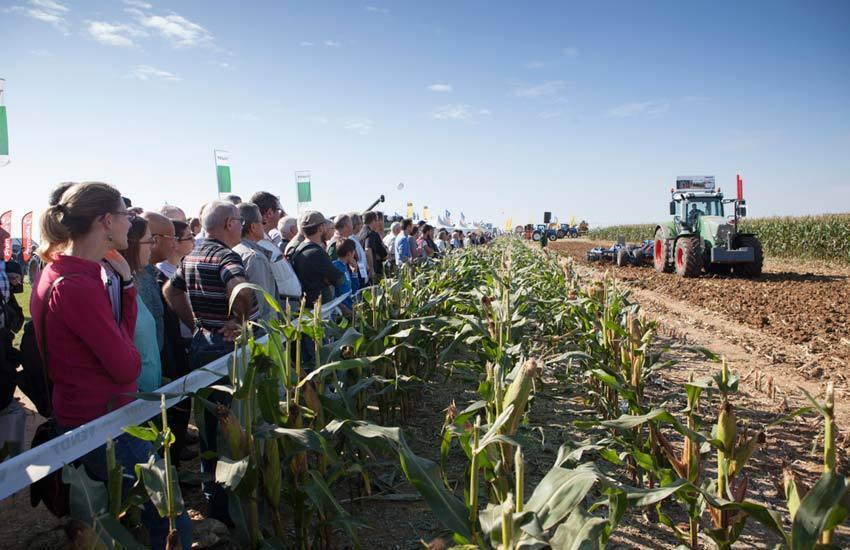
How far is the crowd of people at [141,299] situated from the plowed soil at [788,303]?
18.5 feet

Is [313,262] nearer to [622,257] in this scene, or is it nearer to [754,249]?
[754,249]

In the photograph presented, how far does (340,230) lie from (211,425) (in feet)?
10.4

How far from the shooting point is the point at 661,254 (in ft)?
55.8

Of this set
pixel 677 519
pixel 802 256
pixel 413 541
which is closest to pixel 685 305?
pixel 677 519

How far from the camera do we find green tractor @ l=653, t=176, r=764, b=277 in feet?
46.2

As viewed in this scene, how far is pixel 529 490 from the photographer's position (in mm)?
3311

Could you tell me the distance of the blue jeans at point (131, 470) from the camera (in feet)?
6.75

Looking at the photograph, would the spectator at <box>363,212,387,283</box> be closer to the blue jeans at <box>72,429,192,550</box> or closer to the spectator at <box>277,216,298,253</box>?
the spectator at <box>277,216,298,253</box>

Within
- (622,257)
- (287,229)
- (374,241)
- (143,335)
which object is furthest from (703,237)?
(143,335)

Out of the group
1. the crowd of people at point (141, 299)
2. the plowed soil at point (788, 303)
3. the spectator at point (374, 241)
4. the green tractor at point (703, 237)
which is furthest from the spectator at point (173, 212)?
the green tractor at point (703, 237)

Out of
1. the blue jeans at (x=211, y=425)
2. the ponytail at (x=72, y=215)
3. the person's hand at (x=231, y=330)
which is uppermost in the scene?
the ponytail at (x=72, y=215)

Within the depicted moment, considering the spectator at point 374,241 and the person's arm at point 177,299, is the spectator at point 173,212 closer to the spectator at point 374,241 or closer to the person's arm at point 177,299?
the person's arm at point 177,299

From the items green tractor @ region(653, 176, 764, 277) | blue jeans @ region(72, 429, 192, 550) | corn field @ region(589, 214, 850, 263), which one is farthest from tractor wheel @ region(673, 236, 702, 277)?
blue jeans @ region(72, 429, 192, 550)

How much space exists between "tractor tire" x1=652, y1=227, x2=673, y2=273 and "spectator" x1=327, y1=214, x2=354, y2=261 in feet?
43.4
